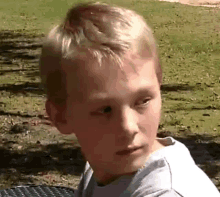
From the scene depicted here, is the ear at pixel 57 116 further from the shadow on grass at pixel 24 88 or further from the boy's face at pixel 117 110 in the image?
the shadow on grass at pixel 24 88

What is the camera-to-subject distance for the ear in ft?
6.56

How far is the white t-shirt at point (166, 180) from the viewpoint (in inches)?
67.2

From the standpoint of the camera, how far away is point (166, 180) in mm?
1725

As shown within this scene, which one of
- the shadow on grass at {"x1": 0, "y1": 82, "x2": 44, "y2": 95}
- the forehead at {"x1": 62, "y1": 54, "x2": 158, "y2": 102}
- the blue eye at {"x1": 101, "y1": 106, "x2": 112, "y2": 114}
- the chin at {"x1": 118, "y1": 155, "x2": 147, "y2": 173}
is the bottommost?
the shadow on grass at {"x1": 0, "y1": 82, "x2": 44, "y2": 95}

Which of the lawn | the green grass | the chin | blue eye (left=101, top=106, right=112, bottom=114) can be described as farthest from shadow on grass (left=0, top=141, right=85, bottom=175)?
blue eye (left=101, top=106, right=112, bottom=114)

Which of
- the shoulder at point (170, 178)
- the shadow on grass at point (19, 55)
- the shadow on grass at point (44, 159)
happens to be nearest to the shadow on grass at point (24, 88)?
the shadow on grass at point (19, 55)

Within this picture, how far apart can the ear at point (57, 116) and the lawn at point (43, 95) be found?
1.67 ft

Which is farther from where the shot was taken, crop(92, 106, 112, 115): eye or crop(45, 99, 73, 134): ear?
crop(45, 99, 73, 134): ear

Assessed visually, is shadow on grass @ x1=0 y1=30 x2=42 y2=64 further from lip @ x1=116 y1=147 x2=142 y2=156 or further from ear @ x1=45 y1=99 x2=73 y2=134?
lip @ x1=116 y1=147 x2=142 y2=156

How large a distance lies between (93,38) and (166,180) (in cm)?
55

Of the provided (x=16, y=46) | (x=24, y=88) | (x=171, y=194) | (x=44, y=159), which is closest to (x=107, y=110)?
(x=171, y=194)

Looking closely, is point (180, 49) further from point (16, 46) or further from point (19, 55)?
point (16, 46)

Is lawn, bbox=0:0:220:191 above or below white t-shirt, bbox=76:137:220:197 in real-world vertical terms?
below

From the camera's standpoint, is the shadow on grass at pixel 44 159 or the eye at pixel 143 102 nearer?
the eye at pixel 143 102
